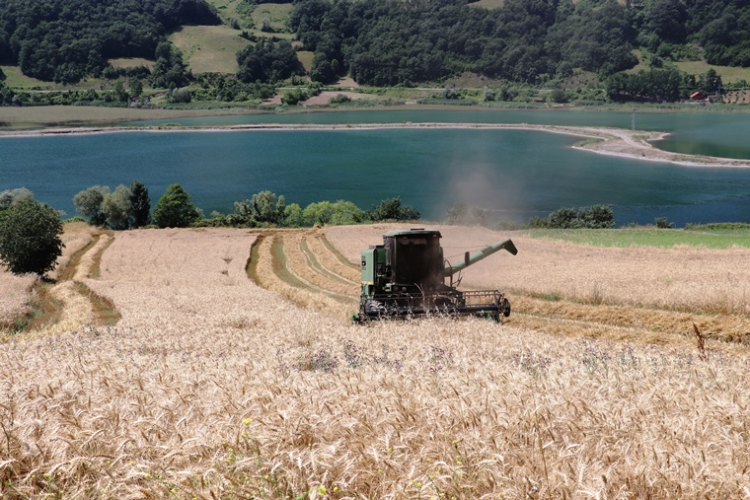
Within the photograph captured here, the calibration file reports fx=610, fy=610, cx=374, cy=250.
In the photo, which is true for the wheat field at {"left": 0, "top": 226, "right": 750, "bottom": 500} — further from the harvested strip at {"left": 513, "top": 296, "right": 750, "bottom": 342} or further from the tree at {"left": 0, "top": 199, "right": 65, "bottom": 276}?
the tree at {"left": 0, "top": 199, "right": 65, "bottom": 276}

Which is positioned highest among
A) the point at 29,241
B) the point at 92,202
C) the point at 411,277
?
the point at 411,277

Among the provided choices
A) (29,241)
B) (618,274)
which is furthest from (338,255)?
(29,241)

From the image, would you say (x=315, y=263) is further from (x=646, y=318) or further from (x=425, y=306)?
(x=646, y=318)

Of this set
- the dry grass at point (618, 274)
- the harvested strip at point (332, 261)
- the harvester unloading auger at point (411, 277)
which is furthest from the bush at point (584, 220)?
the harvester unloading auger at point (411, 277)

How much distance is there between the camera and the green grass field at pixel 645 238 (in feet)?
183

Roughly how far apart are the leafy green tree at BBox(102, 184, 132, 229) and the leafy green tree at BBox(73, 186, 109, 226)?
3189mm

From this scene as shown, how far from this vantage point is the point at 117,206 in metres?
108

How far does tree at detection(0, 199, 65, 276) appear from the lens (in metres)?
54.9

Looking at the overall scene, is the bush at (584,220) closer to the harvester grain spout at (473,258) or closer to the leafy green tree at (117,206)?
the harvester grain spout at (473,258)

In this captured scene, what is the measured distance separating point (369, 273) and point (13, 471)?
2133cm

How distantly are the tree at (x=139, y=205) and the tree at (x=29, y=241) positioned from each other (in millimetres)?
52988

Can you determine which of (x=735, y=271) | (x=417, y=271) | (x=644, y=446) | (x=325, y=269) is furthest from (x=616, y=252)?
(x=644, y=446)

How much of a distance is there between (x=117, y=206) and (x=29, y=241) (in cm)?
5552

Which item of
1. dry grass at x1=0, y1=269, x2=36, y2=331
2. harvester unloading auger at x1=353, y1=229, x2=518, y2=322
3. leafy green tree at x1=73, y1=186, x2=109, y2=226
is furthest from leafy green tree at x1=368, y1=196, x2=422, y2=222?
harvester unloading auger at x1=353, y1=229, x2=518, y2=322
